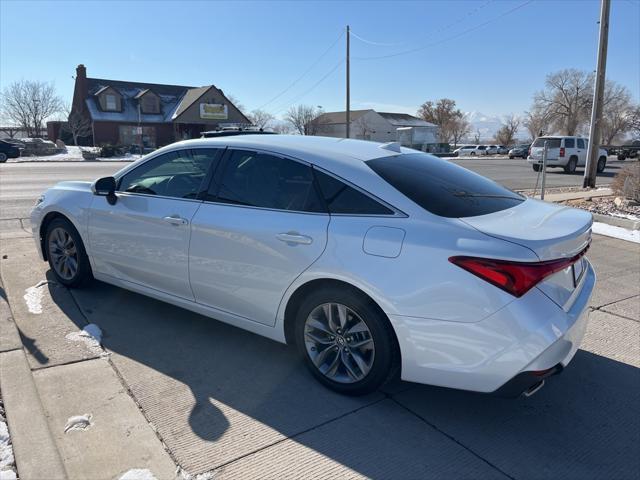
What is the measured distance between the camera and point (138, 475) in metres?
2.45

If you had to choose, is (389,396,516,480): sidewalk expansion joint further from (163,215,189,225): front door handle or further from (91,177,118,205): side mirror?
(91,177,118,205): side mirror

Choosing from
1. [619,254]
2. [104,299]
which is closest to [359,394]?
[104,299]

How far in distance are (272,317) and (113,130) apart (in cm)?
4911

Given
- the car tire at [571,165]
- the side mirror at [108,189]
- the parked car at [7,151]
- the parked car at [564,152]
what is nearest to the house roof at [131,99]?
the parked car at [7,151]

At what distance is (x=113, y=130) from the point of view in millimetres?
47312

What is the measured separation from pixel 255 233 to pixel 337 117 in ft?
269

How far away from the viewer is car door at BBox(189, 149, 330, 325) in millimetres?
3232

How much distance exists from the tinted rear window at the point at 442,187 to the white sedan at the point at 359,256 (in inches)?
0.6

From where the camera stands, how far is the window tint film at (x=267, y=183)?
335 cm

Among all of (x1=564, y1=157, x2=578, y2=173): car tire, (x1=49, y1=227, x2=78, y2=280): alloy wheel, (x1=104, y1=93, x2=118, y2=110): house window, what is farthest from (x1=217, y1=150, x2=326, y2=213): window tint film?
(x1=104, y1=93, x2=118, y2=110): house window

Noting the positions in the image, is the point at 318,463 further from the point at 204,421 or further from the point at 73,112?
the point at 73,112

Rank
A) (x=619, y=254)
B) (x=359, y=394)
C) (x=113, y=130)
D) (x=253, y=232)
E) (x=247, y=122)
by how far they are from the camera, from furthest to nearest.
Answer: (x=247, y=122) → (x=113, y=130) → (x=619, y=254) → (x=253, y=232) → (x=359, y=394)

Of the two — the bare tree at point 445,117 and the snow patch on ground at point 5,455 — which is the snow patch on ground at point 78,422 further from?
the bare tree at point 445,117

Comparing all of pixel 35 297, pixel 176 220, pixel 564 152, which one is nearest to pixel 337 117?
pixel 564 152
